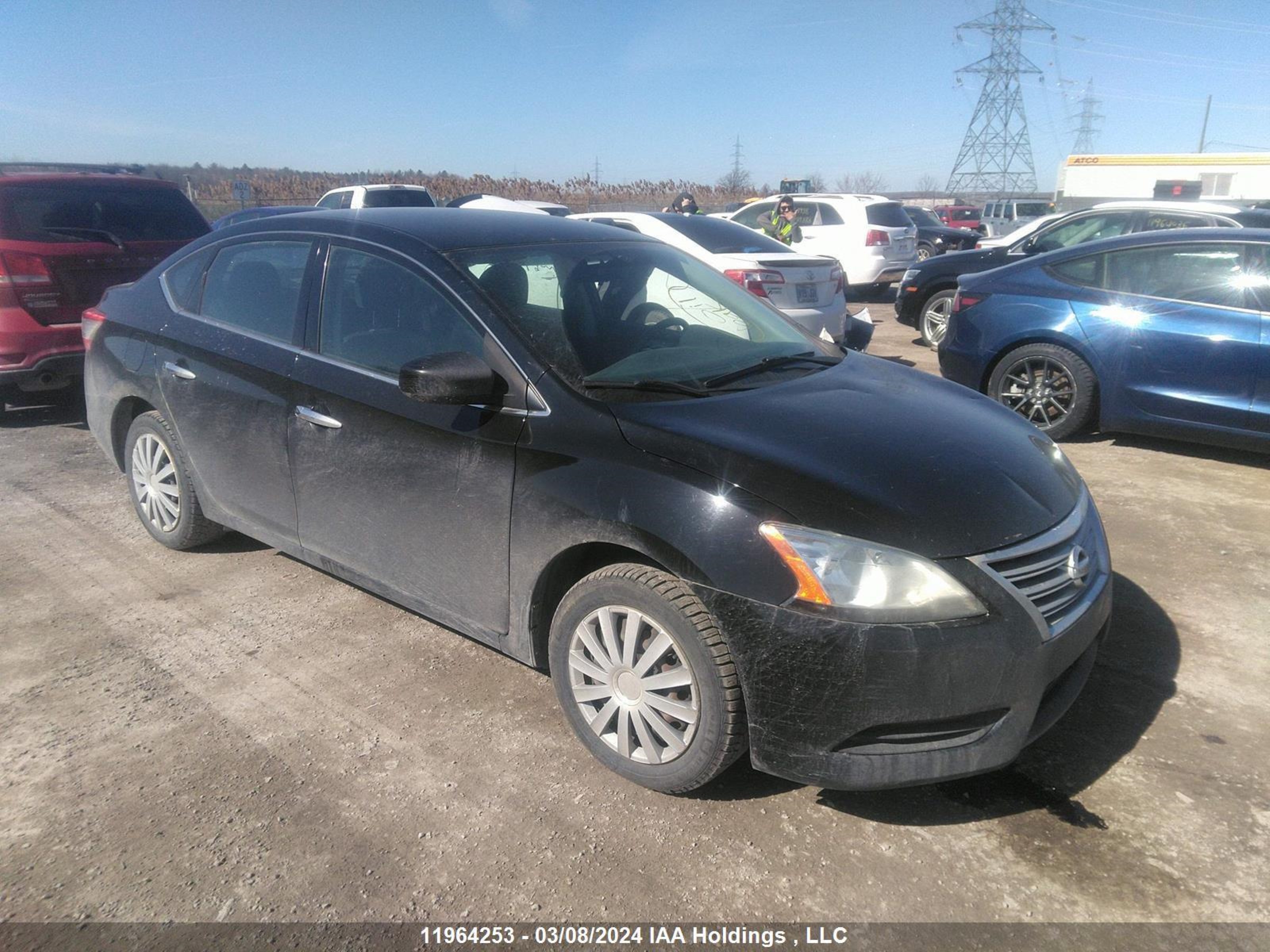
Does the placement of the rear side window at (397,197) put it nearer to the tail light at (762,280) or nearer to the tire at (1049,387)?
the tail light at (762,280)

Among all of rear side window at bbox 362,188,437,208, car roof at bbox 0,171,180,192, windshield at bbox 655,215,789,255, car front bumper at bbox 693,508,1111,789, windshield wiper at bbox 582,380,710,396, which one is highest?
rear side window at bbox 362,188,437,208

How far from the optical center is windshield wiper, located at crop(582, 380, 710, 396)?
3.02m

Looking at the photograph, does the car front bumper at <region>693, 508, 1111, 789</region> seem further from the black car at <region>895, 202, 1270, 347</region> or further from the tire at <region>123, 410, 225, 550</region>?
the black car at <region>895, 202, 1270, 347</region>

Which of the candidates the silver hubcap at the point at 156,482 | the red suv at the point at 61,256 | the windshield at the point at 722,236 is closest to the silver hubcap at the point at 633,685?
the silver hubcap at the point at 156,482

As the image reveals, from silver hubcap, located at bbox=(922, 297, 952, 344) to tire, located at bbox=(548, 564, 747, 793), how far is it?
7.88m

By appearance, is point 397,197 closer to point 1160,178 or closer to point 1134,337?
point 1134,337

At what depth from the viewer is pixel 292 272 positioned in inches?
151

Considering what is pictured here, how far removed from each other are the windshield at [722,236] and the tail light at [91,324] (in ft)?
17.2

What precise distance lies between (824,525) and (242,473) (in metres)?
2.66

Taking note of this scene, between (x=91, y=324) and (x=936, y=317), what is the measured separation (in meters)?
7.95

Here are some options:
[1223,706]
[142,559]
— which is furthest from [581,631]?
[142,559]

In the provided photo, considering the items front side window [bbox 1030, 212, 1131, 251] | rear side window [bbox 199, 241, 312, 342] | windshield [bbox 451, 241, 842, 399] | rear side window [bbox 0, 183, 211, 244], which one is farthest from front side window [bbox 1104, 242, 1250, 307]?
rear side window [bbox 0, 183, 211, 244]

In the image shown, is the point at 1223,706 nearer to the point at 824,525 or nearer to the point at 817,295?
the point at 824,525

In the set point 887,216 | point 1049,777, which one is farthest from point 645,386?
point 887,216
